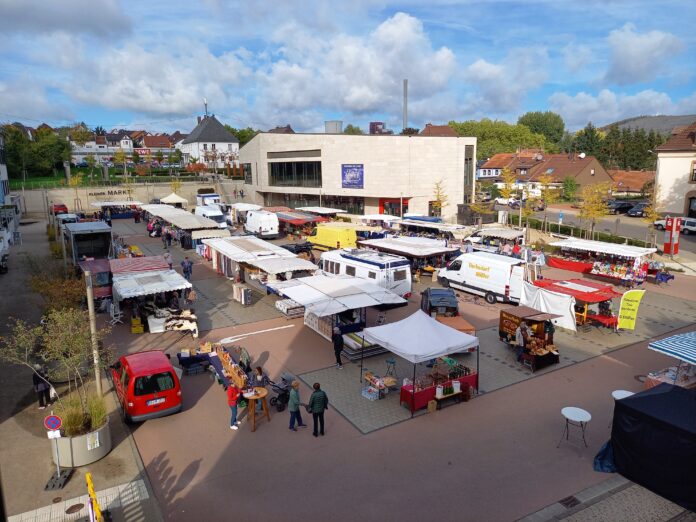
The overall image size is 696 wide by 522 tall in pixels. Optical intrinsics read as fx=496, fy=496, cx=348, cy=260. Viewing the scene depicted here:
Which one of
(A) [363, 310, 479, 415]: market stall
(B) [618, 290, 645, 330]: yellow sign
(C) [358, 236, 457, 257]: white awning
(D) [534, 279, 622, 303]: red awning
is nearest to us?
(A) [363, 310, 479, 415]: market stall

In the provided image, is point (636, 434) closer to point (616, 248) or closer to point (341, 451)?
point (341, 451)

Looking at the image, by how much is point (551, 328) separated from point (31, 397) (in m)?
14.6

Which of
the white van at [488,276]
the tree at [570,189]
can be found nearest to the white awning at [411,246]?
the white van at [488,276]

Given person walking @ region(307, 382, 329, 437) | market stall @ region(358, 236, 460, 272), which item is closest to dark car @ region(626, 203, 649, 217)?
market stall @ region(358, 236, 460, 272)

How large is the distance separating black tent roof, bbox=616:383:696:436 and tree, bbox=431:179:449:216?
109 feet

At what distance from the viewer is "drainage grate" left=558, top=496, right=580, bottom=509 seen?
853cm

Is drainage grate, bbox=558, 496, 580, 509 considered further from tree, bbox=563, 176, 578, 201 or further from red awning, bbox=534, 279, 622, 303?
tree, bbox=563, 176, 578, 201

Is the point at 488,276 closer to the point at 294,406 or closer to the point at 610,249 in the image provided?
the point at 610,249

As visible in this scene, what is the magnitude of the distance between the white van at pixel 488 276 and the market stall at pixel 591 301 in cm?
163

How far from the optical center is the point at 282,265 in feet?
67.6

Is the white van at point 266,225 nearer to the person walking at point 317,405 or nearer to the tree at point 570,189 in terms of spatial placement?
the person walking at point 317,405

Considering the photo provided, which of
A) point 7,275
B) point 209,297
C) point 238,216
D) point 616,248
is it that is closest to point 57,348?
point 209,297

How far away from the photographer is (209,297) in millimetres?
22078

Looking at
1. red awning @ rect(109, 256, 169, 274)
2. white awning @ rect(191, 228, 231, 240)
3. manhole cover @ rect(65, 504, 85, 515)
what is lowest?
manhole cover @ rect(65, 504, 85, 515)
